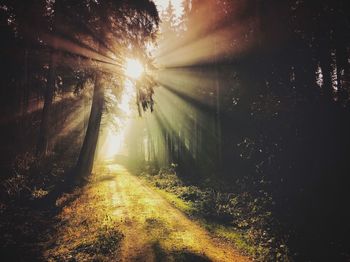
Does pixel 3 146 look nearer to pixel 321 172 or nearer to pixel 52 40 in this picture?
pixel 52 40

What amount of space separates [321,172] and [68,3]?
41.9 feet

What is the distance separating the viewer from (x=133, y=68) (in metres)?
14.6

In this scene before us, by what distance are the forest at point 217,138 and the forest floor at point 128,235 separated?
0.07m

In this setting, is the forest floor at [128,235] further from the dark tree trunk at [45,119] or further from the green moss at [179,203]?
the dark tree trunk at [45,119]

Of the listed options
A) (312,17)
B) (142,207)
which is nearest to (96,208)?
(142,207)

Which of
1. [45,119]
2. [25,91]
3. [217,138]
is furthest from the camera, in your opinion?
[217,138]

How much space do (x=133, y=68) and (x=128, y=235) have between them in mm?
8928

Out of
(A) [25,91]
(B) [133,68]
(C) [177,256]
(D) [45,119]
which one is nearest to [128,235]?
(C) [177,256]

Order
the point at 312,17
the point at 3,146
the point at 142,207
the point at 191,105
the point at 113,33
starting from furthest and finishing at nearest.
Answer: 1. the point at 191,105
2. the point at 3,146
3. the point at 113,33
4. the point at 142,207
5. the point at 312,17

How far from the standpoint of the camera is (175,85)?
29047 mm

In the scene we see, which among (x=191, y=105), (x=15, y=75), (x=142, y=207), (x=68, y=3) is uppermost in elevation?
(x=68, y=3)

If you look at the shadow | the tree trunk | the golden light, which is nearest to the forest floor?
the shadow

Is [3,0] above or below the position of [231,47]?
above

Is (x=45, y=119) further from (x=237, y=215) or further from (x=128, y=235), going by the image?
(x=237, y=215)
